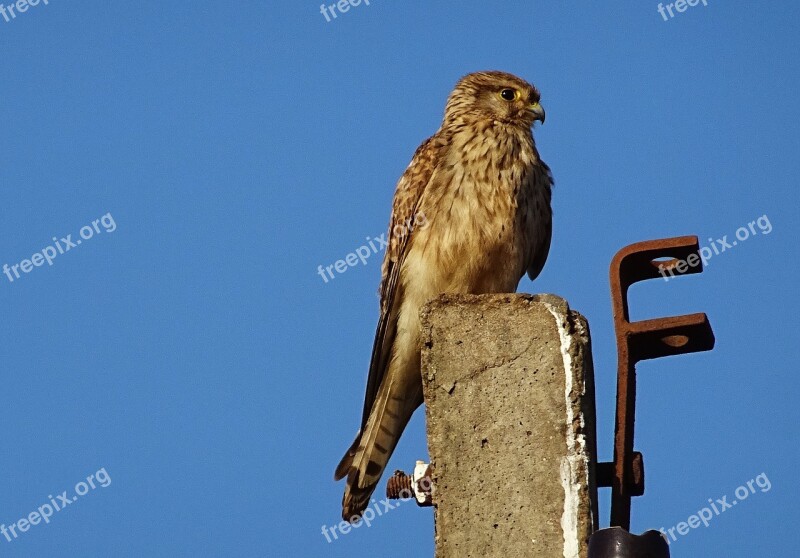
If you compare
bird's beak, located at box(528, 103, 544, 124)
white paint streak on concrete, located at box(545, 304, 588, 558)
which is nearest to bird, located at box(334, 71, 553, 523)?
bird's beak, located at box(528, 103, 544, 124)

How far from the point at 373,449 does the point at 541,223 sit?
1746 millimetres

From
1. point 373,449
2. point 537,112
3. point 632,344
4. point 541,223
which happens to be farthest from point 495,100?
point 632,344

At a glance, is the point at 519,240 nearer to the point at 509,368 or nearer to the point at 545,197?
the point at 545,197

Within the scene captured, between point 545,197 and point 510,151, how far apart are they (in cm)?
37

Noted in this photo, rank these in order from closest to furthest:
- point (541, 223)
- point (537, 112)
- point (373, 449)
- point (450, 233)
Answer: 1. point (373, 449)
2. point (450, 233)
3. point (541, 223)
4. point (537, 112)

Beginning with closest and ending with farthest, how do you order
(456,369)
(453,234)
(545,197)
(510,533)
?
(510,533) < (456,369) < (453,234) < (545,197)

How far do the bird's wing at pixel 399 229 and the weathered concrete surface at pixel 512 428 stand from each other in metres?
2.11

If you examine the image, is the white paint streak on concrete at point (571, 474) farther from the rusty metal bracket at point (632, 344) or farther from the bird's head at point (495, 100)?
the bird's head at point (495, 100)

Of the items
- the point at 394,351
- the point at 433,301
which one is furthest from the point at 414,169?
the point at 433,301

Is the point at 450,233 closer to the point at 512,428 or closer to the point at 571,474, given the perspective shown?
the point at 512,428

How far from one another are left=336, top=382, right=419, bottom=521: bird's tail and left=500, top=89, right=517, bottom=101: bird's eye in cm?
194

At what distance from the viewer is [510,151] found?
6.29 meters

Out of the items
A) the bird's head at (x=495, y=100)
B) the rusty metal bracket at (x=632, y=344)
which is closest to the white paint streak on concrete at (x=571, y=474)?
the rusty metal bracket at (x=632, y=344)

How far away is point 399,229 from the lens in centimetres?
623
